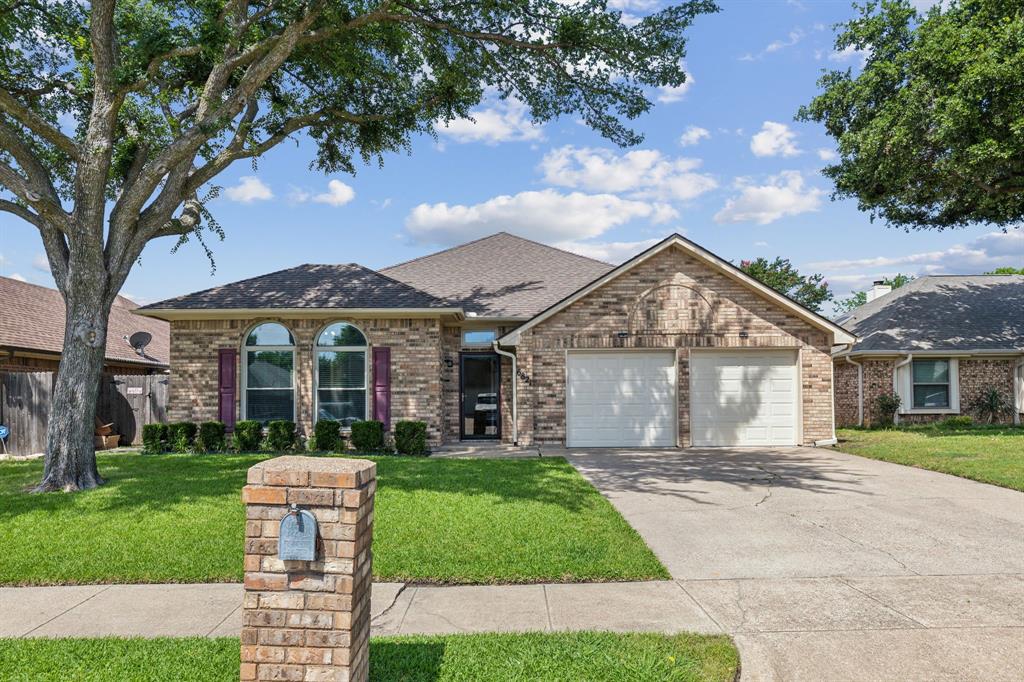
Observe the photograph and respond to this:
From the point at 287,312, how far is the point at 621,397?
7.75m

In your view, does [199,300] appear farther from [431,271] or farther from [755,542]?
[755,542]

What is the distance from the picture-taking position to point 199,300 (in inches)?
542

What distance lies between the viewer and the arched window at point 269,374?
13953 mm

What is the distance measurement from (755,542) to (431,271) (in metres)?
13.0

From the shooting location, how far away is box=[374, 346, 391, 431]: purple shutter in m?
13.7

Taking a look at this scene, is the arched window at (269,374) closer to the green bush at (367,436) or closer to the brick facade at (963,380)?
the green bush at (367,436)

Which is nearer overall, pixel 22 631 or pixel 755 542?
pixel 22 631

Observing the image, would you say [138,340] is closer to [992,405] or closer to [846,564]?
[846,564]

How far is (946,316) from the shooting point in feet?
66.2

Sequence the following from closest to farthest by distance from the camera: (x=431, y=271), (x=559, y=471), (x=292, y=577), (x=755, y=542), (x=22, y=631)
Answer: (x=292, y=577) → (x=22, y=631) → (x=755, y=542) → (x=559, y=471) → (x=431, y=271)

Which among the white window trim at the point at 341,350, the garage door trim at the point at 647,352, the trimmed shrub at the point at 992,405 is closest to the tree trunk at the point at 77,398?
the white window trim at the point at 341,350

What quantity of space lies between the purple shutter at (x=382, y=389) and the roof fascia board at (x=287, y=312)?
101cm

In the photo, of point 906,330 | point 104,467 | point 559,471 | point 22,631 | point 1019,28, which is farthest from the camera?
point 906,330

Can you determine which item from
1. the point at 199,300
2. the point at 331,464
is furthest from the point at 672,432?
the point at 331,464
